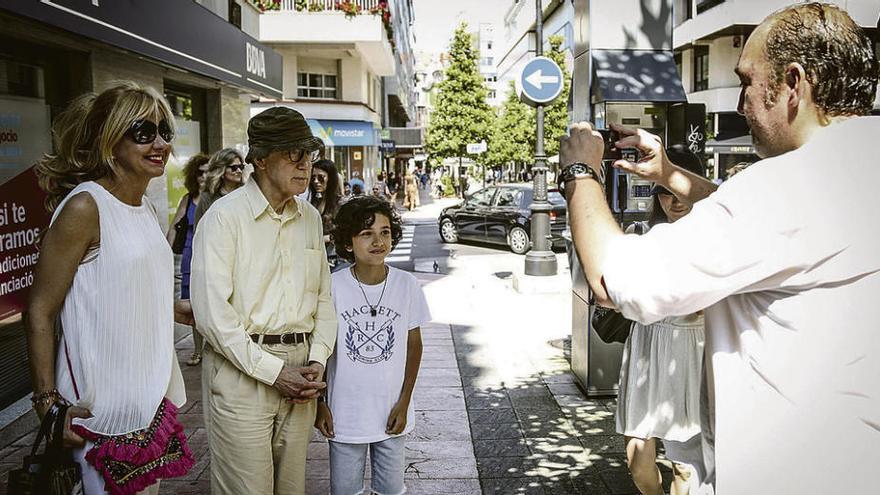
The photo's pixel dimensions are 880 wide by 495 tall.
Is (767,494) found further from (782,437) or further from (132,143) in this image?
(132,143)

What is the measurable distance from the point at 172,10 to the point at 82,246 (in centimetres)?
485

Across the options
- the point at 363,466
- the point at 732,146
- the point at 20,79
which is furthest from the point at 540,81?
the point at 732,146

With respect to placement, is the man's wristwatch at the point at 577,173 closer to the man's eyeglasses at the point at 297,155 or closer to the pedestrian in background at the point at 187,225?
the man's eyeglasses at the point at 297,155

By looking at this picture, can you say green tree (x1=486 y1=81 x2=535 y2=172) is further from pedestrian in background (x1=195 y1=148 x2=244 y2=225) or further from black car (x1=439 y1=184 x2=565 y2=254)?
pedestrian in background (x1=195 y1=148 x2=244 y2=225)

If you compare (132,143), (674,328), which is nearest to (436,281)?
(674,328)

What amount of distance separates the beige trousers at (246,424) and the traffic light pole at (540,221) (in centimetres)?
861

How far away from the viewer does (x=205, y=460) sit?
4582 mm

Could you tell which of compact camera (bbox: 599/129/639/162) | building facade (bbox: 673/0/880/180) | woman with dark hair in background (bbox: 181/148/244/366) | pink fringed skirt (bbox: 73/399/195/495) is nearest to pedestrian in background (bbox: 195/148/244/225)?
woman with dark hair in background (bbox: 181/148/244/366)

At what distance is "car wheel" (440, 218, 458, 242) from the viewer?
749 inches

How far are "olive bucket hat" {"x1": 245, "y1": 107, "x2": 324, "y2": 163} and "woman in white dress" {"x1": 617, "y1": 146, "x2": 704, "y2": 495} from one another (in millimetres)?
1756

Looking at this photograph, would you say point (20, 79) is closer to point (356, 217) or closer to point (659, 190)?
point (356, 217)

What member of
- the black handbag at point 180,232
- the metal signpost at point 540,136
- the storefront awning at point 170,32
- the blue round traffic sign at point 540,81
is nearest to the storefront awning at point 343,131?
the metal signpost at point 540,136

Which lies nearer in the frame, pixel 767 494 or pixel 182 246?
pixel 767 494

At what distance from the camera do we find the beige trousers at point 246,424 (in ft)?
9.04
